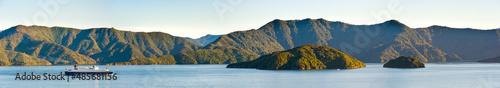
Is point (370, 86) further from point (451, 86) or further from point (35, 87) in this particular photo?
point (35, 87)

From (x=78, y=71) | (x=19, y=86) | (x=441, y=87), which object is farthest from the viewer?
(x=78, y=71)

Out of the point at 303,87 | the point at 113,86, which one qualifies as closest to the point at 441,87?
the point at 303,87

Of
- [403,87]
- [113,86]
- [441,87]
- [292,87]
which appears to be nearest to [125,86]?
[113,86]

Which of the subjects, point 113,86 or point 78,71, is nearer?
point 113,86

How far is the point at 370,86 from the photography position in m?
124

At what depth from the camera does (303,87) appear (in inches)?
4717

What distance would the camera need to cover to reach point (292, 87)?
4727 inches

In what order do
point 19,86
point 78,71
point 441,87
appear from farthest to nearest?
point 78,71 → point 19,86 → point 441,87

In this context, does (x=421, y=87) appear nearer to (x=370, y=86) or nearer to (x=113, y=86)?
(x=370, y=86)

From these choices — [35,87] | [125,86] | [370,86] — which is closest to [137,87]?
[125,86]

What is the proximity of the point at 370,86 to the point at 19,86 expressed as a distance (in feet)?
313

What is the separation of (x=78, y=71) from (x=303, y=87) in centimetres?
11185

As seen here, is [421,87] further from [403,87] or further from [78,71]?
[78,71]

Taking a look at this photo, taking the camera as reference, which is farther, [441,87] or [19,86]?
[19,86]
